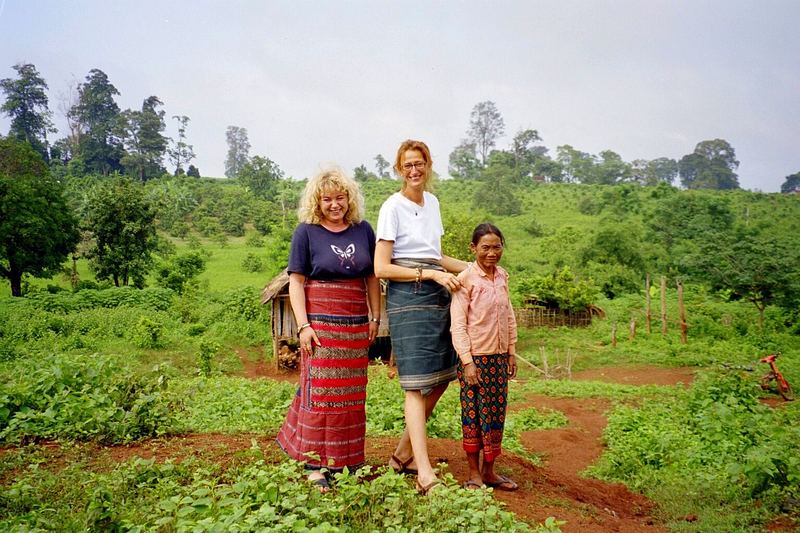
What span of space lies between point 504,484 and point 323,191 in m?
2.12

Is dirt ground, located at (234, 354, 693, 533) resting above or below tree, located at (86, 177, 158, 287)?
below

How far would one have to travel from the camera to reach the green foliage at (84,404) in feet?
14.8

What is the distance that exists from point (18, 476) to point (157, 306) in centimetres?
1723

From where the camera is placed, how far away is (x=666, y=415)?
7.57 meters

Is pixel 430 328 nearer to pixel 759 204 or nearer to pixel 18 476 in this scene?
pixel 18 476

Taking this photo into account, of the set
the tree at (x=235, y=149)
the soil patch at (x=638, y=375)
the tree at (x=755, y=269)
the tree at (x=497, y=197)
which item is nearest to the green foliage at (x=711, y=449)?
the soil patch at (x=638, y=375)

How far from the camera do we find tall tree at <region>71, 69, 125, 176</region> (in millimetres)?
43281

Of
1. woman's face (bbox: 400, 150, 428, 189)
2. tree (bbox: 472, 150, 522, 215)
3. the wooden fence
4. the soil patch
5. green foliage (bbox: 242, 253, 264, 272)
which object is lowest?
the soil patch

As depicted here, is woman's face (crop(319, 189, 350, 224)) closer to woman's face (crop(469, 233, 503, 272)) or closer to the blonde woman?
the blonde woman

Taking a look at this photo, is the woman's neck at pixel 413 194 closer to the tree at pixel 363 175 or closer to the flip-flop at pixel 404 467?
the flip-flop at pixel 404 467

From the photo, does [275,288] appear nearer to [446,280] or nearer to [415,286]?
[415,286]

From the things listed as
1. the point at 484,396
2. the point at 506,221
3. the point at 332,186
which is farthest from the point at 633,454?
the point at 506,221

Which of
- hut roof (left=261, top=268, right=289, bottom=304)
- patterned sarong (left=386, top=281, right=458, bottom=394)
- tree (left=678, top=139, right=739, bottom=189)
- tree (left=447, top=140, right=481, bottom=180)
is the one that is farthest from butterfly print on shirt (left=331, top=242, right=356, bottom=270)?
tree (left=678, top=139, right=739, bottom=189)

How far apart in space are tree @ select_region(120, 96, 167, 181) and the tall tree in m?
0.78
